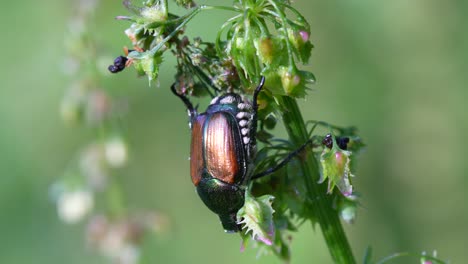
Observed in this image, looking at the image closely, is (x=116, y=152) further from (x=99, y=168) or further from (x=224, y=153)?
(x=224, y=153)

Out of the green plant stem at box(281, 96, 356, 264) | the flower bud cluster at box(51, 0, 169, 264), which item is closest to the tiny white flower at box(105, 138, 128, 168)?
the flower bud cluster at box(51, 0, 169, 264)

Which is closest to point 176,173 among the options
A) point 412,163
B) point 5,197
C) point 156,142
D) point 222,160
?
point 156,142

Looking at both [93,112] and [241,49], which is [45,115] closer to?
[93,112]

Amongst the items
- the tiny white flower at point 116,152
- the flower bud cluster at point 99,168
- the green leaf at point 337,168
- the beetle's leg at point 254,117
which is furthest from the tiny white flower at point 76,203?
the green leaf at point 337,168

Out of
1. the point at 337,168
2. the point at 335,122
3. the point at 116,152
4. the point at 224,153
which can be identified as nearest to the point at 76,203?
the point at 116,152

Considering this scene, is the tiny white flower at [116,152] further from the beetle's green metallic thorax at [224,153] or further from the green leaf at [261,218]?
the green leaf at [261,218]
